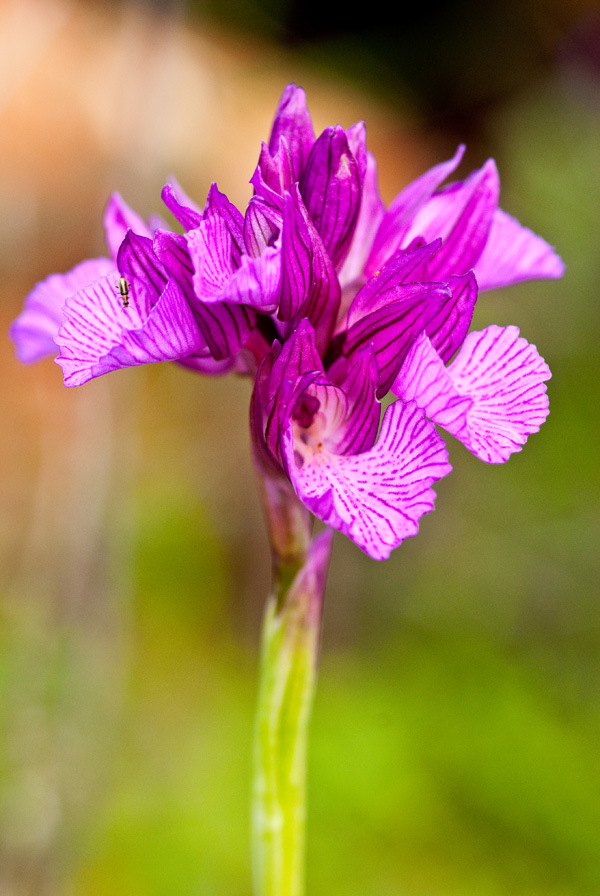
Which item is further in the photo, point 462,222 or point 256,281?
point 462,222

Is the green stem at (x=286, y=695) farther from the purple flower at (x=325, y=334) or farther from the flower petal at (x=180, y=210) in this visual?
the flower petal at (x=180, y=210)

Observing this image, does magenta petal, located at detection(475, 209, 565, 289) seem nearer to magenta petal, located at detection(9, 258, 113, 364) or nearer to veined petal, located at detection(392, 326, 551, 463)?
veined petal, located at detection(392, 326, 551, 463)

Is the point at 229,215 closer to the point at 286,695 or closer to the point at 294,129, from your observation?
the point at 294,129

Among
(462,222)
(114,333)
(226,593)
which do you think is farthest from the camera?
(226,593)

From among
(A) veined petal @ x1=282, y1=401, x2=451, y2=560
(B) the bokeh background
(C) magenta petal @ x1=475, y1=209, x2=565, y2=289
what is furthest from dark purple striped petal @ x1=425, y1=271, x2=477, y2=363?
(B) the bokeh background

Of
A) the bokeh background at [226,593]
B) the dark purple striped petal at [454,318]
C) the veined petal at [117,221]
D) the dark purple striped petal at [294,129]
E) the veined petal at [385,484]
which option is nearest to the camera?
the veined petal at [385,484]

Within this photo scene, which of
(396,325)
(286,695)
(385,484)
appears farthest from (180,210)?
(286,695)

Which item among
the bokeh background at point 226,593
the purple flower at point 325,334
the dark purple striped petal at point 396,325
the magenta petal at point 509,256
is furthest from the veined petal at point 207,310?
the bokeh background at point 226,593
